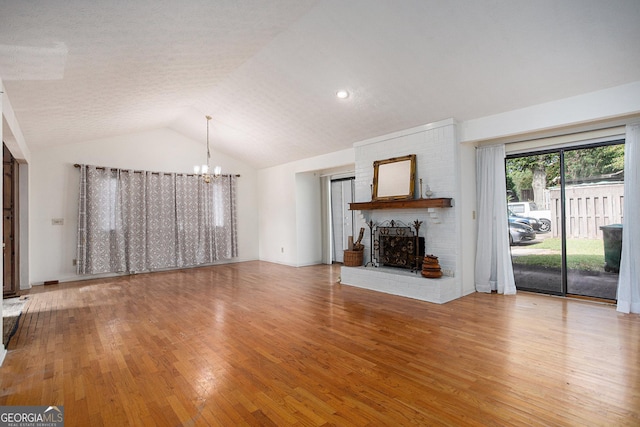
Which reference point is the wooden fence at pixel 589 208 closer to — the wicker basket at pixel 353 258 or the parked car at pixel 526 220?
the parked car at pixel 526 220

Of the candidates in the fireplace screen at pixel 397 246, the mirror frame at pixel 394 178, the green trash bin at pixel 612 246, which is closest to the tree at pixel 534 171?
the green trash bin at pixel 612 246

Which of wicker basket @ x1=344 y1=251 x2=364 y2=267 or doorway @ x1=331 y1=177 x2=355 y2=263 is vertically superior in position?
doorway @ x1=331 y1=177 x2=355 y2=263

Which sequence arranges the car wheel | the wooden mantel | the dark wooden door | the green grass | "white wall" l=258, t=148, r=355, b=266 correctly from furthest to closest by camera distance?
"white wall" l=258, t=148, r=355, b=266, the dark wooden door, the car wheel, the wooden mantel, the green grass

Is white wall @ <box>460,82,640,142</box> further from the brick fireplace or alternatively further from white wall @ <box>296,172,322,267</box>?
white wall @ <box>296,172,322,267</box>

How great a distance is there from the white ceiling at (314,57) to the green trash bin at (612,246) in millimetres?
1832

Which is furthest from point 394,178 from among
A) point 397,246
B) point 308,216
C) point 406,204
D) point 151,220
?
point 151,220

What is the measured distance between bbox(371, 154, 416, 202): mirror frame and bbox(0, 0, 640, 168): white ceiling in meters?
0.53

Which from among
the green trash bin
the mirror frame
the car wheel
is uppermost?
the mirror frame

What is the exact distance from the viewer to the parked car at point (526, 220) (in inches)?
187

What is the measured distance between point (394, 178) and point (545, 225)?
2244mm

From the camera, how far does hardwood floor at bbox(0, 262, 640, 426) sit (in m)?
1.94

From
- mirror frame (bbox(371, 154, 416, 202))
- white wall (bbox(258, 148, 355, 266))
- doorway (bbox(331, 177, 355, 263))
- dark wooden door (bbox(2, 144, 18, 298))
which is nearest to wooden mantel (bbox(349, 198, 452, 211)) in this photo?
mirror frame (bbox(371, 154, 416, 202))

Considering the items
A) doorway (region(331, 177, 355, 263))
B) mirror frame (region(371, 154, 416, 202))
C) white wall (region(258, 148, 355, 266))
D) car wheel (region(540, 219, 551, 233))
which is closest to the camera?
car wheel (region(540, 219, 551, 233))

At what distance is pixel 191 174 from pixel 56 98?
4058mm
